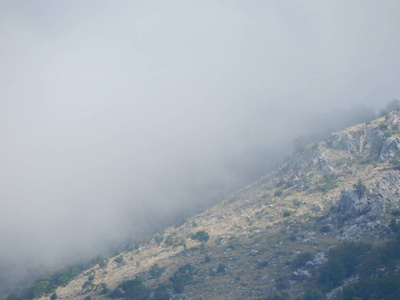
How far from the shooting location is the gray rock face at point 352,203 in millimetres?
73688

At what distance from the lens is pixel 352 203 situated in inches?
2982

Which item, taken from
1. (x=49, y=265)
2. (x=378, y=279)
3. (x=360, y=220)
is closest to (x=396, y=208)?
(x=360, y=220)

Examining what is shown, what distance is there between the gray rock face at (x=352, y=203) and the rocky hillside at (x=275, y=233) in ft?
0.93

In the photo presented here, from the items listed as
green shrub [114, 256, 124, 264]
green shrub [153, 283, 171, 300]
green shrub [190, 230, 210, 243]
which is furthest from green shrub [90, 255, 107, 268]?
green shrub [153, 283, 171, 300]

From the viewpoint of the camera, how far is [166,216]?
150 m

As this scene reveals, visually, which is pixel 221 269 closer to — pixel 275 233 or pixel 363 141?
pixel 275 233

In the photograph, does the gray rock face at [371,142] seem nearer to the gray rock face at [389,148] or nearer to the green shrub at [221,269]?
the gray rock face at [389,148]

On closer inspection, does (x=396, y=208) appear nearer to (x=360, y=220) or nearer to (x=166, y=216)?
(x=360, y=220)

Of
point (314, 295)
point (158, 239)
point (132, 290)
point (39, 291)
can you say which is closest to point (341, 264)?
point (314, 295)

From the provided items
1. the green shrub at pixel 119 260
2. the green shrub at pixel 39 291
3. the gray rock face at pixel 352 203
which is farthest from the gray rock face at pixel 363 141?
the green shrub at pixel 39 291

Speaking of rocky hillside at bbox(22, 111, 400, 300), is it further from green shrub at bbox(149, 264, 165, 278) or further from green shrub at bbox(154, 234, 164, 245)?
green shrub at bbox(154, 234, 164, 245)

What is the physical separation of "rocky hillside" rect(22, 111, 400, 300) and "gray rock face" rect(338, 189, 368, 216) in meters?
0.28

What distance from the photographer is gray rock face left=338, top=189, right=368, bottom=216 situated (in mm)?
73688

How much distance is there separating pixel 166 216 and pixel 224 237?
207 feet
